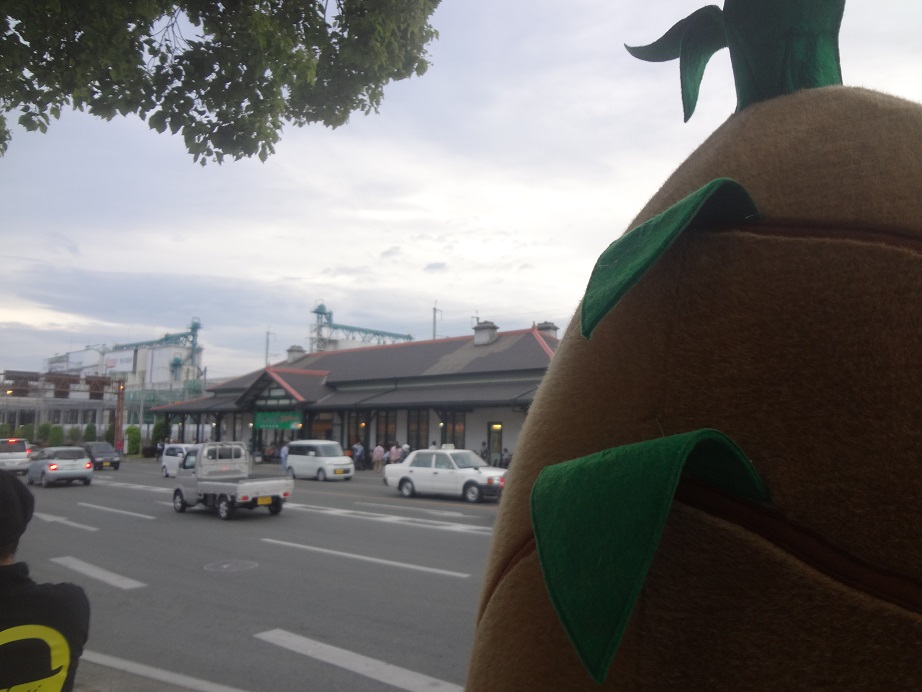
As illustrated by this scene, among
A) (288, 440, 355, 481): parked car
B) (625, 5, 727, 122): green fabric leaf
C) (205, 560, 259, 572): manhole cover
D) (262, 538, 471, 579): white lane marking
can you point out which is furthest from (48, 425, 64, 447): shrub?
(625, 5, 727, 122): green fabric leaf

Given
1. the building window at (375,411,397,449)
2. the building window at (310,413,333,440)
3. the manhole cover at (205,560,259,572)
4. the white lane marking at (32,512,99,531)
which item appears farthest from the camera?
the building window at (310,413,333,440)

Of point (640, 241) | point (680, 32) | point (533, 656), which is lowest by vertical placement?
point (533, 656)

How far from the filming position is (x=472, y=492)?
58.9ft

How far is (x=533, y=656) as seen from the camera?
2.45ft

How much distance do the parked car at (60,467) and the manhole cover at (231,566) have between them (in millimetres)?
15830

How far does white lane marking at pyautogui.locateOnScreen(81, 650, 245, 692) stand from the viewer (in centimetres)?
532

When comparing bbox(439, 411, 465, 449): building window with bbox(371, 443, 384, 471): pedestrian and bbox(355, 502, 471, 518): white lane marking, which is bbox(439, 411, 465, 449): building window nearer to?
bbox(371, 443, 384, 471): pedestrian

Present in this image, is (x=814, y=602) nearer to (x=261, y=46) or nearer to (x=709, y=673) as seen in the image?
(x=709, y=673)

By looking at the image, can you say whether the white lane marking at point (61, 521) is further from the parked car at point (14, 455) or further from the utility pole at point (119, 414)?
the utility pole at point (119, 414)

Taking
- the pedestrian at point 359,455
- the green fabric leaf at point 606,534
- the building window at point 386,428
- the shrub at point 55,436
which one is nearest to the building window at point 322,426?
the building window at point 386,428

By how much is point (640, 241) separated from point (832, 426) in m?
0.25

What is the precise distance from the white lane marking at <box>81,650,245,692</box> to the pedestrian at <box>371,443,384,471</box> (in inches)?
907

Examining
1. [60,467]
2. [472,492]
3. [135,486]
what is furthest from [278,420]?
[472,492]

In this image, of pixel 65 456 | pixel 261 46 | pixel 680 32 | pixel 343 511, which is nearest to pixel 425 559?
pixel 343 511
